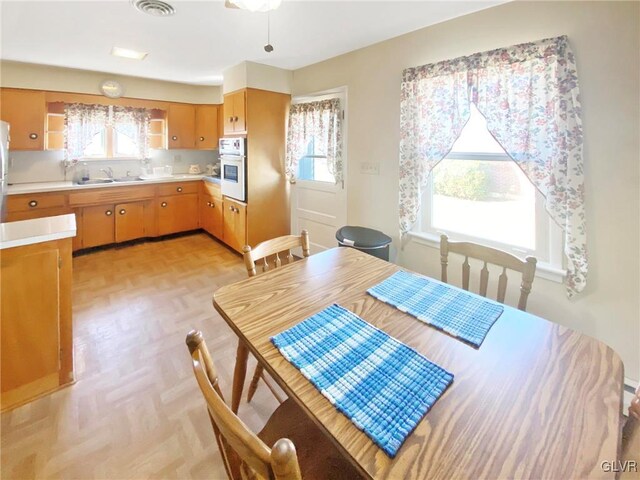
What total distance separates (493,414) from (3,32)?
4182mm

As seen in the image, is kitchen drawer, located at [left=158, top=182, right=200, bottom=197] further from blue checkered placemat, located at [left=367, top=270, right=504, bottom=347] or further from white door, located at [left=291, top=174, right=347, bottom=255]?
blue checkered placemat, located at [left=367, top=270, right=504, bottom=347]

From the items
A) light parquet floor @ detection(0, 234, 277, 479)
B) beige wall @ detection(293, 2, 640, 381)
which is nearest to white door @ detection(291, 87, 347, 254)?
light parquet floor @ detection(0, 234, 277, 479)

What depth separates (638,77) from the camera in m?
1.57

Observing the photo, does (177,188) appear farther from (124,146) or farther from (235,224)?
(235,224)

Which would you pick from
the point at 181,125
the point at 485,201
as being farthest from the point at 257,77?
the point at 485,201

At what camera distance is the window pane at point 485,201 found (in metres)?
2.08

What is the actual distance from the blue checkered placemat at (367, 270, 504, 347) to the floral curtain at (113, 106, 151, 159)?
4563 millimetres

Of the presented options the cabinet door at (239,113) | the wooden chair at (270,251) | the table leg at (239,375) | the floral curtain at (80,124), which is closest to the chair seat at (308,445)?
the table leg at (239,375)

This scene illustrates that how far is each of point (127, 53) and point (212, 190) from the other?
184 centimetres

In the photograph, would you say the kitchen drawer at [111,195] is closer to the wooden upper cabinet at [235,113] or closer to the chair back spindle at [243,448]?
the wooden upper cabinet at [235,113]

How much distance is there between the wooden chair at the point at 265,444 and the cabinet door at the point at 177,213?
4.12m

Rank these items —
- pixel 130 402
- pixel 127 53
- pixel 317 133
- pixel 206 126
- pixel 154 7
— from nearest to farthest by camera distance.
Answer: pixel 130 402 → pixel 154 7 → pixel 127 53 → pixel 317 133 → pixel 206 126

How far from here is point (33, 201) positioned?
11.4 ft

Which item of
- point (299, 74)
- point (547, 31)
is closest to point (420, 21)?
point (547, 31)
